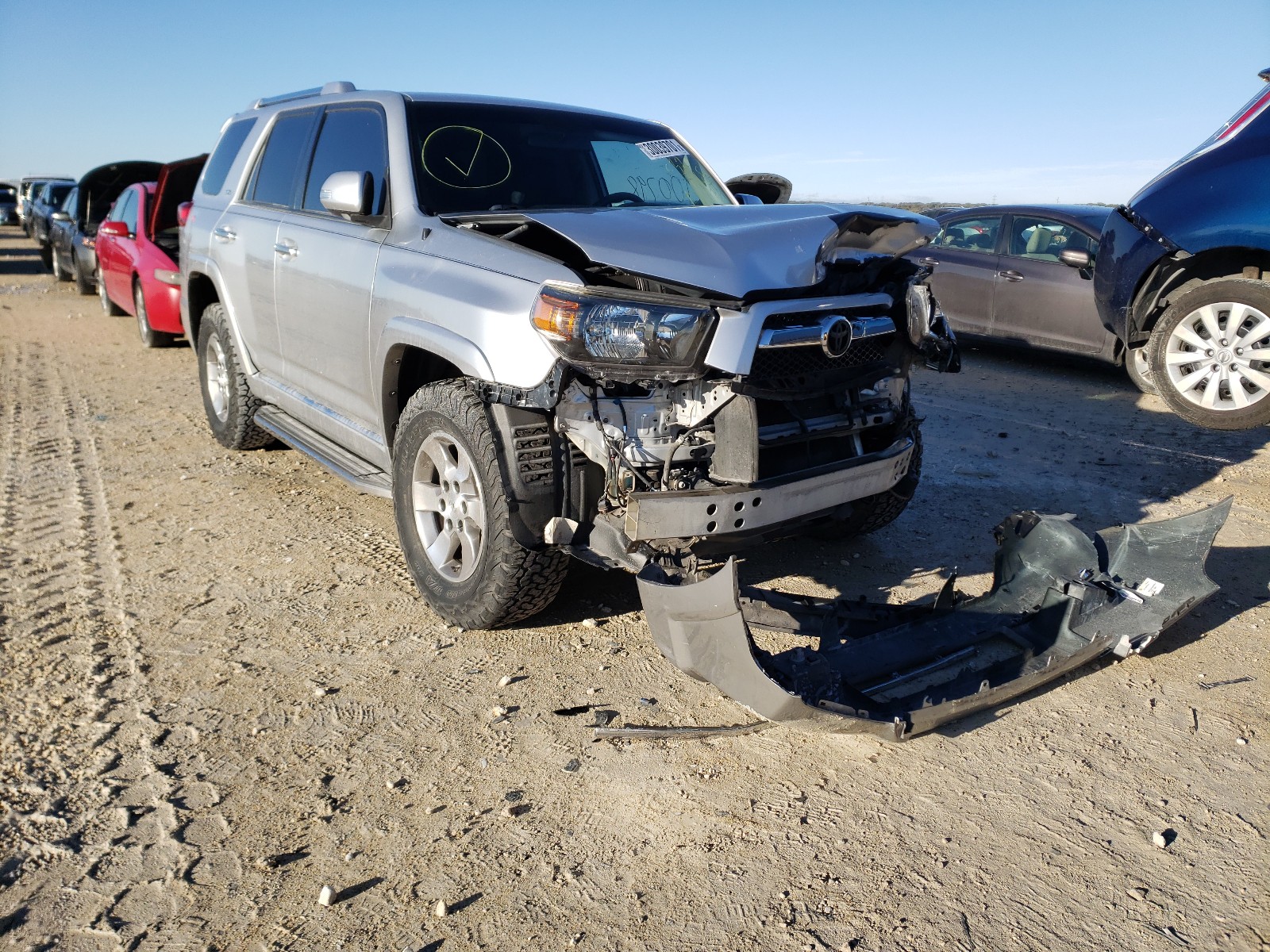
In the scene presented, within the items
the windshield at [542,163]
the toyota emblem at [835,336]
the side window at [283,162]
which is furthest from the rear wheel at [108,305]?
the toyota emblem at [835,336]

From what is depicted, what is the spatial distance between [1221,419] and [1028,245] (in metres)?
A: 3.05

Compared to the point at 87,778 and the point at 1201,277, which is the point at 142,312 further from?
the point at 1201,277

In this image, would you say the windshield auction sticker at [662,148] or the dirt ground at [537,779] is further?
the windshield auction sticker at [662,148]

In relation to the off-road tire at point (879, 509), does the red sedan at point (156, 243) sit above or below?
above

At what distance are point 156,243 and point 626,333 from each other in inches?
330

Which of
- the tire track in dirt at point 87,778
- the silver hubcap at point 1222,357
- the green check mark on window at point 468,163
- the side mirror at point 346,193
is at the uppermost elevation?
the green check mark on window at point 468,163

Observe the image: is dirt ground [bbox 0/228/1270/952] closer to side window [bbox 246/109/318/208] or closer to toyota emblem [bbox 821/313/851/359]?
toyota emblem [bbox 821/313/851/359]

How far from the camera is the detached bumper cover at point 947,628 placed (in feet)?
9.38

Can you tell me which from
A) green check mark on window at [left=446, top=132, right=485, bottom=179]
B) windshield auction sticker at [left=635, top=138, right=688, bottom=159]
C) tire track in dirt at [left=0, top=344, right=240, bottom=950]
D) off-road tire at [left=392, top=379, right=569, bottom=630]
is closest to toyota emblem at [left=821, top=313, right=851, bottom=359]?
off-road tire at [left=392, top=379, right=569, bottom=630]

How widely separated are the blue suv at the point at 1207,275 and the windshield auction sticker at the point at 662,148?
382 cm

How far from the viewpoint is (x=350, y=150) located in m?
4.62

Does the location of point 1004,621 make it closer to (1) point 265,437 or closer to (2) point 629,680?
(2) point 629,680

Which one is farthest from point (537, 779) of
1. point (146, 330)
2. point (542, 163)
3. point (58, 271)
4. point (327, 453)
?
point (58, 271)

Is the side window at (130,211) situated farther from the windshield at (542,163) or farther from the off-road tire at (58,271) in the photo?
the off-road tire at (58,271)
